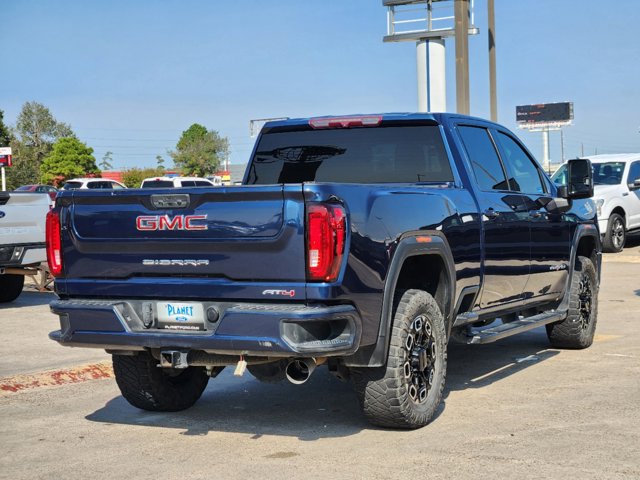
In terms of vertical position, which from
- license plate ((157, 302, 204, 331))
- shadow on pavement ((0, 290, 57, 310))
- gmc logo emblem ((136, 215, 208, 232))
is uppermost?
gmc logo emblem ((136, 215, 208, 232))

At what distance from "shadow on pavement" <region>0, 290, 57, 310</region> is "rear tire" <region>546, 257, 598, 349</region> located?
7.58m

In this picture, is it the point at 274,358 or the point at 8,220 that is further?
the point at 8,220

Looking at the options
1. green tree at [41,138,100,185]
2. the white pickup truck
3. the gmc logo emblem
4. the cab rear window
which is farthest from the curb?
green tree at [41,138,100,185]

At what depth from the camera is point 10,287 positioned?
14125 mm

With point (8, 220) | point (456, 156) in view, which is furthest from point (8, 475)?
point (8, 220)

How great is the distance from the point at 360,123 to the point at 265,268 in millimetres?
2150

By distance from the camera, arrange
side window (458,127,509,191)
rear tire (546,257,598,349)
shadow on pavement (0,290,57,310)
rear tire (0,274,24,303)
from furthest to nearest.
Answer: rear tire (0,274,24,303)
shadow on pavement (0,290,57,310)
rear tire (546,257,598,349)
side window (458,127,509,191)

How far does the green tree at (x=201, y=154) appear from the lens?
141125 mm

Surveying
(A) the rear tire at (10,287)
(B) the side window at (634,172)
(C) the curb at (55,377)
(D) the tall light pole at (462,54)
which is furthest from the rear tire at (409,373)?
(B) the side window at (634,172)

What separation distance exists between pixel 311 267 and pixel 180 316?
2.94 feet

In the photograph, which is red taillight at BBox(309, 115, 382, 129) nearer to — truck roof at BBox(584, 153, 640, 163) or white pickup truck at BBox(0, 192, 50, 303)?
white pickup truck at BBox(0, 192, 50, 303)

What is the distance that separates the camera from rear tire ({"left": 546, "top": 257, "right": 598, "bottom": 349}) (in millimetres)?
8992

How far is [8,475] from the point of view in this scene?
5438mm

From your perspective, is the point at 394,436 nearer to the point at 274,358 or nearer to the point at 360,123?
the point at 274,358
